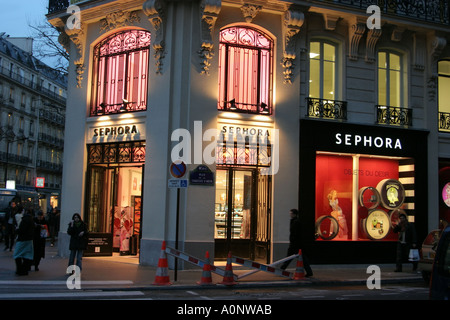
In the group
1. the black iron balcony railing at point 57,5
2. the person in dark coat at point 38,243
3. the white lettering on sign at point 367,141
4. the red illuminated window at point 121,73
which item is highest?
the black iron balcony railing at point 57,5

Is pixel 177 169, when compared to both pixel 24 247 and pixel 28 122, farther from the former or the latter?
pixel 28 122

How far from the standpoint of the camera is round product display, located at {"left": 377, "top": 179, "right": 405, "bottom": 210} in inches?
731

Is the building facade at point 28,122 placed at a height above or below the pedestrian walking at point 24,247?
above

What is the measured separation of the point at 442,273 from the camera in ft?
20.1

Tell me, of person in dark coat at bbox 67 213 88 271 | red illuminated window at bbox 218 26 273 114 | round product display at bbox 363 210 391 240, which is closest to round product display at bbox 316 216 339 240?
round product display at bbox 363 210 391 240

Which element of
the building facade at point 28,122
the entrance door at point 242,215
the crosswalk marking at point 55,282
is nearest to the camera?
the crosswalk marking at point 55,282

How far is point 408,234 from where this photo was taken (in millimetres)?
16797

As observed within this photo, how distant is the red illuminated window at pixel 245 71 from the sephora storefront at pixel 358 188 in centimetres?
171

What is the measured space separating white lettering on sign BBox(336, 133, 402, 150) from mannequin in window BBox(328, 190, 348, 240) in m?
1.73

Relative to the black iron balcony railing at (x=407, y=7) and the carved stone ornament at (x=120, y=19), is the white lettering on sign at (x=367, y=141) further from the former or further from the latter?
the carved stone ornament at (x=120, y=19)

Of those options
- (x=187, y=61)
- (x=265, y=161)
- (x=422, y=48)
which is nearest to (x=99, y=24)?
(x=187, y=61)

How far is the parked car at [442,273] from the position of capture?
5.97 meters

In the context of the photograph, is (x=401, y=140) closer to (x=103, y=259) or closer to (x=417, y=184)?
(x=417, y=184)

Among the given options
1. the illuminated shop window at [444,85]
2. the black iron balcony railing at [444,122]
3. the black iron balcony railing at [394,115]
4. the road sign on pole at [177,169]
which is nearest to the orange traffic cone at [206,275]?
the road sign on pole at [177,169]
